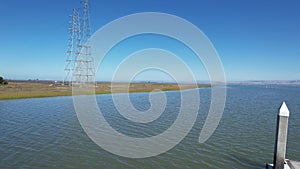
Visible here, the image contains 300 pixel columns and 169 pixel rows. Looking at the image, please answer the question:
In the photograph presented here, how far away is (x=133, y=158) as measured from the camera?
10.6 metres

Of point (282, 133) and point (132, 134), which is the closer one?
point (282, 133)

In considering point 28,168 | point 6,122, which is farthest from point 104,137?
point 6,122

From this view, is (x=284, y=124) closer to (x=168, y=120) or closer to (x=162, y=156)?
(x=162, y=156)

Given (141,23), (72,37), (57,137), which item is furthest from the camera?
(72,37)

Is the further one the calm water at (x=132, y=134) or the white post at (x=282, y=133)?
the calm water at (x=132, y=134)

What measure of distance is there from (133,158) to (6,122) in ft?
42.2

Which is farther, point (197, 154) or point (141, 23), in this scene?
point (141, 23)

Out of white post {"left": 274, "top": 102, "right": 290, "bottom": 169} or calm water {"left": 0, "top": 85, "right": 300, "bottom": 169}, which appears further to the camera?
Answer: calm water {"left": 0, "top": 85, "right": 300, "bottom": 169}

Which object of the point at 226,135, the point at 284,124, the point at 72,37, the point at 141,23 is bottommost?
the point at 226,135

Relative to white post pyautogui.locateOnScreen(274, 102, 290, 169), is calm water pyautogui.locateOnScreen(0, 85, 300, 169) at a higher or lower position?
lower

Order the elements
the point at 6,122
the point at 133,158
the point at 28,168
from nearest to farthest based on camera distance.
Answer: the point at 28,168, the point at 133,158, the point at 6,122

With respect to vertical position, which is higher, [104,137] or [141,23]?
[141,23]

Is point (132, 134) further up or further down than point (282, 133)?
further down

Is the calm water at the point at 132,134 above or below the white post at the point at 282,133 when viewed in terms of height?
below
